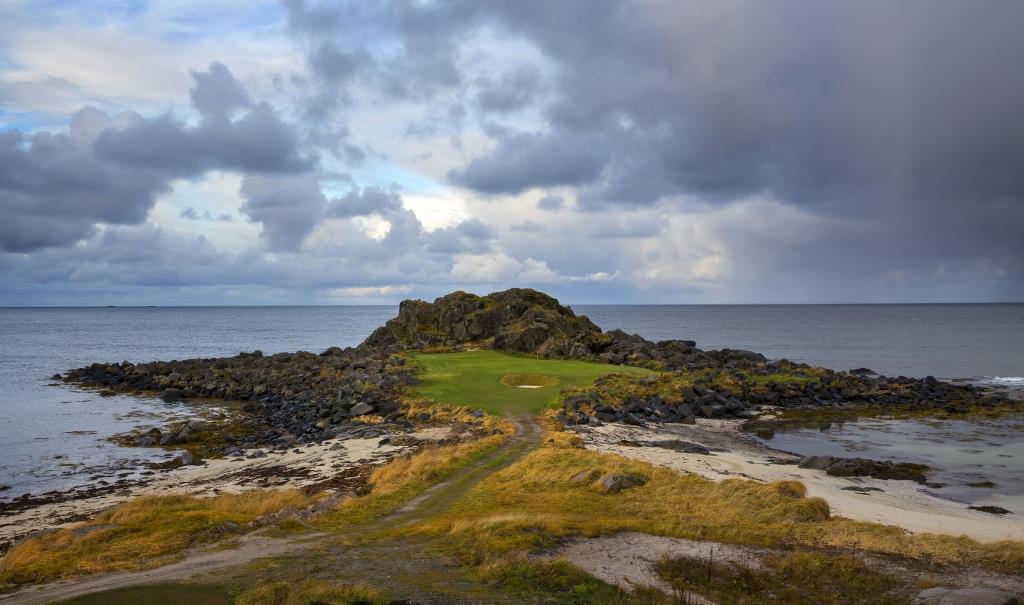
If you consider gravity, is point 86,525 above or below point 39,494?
above

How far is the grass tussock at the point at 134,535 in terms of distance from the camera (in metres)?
15.0

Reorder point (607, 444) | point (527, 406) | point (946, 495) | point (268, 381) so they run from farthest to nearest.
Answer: point (268, 381) < point (527, 406) < point (607, 444) < point (946, 495)

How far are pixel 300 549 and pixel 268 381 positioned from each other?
51.4 metres

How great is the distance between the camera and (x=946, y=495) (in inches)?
1062

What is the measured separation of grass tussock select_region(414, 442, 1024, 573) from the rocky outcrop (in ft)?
136

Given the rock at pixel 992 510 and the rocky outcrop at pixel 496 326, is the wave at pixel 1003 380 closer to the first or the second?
the rocky outcrop at pixel 496 326

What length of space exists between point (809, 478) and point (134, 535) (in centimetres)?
2652

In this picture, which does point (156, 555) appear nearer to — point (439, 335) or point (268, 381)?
point (268, 381)

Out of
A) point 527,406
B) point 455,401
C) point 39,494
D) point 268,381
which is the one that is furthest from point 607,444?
point 268,381

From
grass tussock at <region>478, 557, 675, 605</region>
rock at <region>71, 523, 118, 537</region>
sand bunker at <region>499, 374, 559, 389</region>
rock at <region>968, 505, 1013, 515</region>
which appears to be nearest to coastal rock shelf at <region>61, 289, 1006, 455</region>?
sand bunker at <region>499, 374, 559, 389</region>

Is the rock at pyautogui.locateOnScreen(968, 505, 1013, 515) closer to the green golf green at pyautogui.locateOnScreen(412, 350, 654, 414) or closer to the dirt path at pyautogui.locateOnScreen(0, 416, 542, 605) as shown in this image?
the dirt path at pyautogui.locateOnScreen(0, 416, 542, 605)

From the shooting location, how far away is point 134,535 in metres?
17.9

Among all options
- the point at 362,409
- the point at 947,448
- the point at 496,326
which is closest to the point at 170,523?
the point at 362,409

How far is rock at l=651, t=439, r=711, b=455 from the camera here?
32.8 meters
